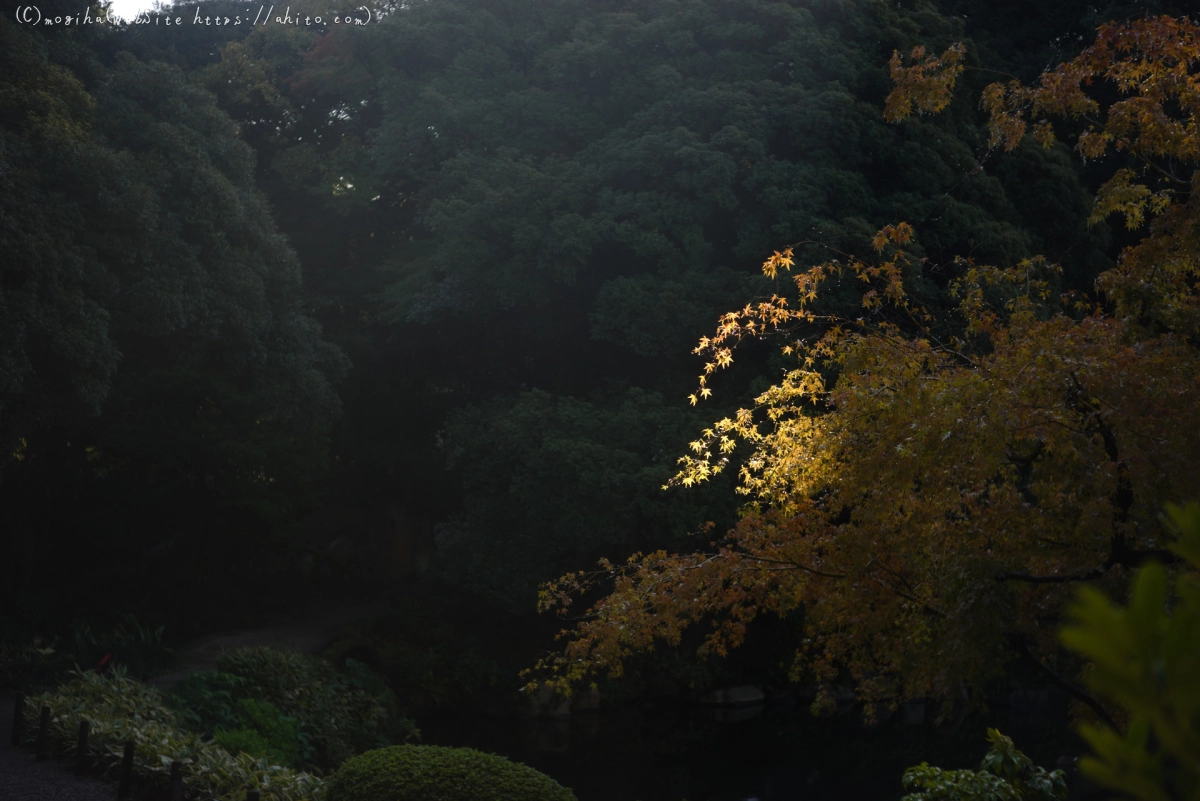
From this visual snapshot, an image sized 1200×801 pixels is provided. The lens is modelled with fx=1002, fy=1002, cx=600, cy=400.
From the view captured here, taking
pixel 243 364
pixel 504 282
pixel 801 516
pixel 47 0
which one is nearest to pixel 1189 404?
pixel 801 516

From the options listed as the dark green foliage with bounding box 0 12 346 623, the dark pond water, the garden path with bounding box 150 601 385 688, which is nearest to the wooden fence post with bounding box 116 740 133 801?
the garden path with bounding box 150 601 385 688

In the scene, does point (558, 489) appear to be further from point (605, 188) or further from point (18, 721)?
point (18, 721)

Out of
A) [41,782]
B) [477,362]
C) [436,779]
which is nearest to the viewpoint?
[436,779]

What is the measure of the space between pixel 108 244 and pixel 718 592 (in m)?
10.4

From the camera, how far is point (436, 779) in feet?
25.9

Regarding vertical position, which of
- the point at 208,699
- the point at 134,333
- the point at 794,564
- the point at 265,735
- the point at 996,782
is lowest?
the point at 265,735

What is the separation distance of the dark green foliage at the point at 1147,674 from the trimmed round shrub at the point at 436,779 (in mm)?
7569

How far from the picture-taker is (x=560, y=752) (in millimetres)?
15188

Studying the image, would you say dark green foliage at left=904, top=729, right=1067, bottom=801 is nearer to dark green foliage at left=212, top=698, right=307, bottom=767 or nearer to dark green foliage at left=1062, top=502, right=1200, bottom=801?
dark green foliage at left=1062, top=502, right=1200, bottom=801

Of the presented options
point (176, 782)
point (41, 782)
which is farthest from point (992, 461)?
point (41, 782)

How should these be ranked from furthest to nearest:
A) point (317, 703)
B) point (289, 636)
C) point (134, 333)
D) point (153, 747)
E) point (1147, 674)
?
1. point (289, 636)
2. point (134, 333)
3. point (317, 703)
4. point (153, 747)
5. point (1147, 674)

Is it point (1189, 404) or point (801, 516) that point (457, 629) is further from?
point (1189, 404)

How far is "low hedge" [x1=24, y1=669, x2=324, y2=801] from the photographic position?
8.82m

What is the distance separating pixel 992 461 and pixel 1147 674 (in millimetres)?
5076
